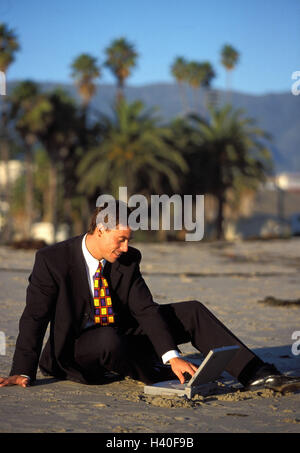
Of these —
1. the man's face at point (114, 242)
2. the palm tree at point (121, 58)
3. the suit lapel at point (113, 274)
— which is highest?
the palm tree at point (121, 58)

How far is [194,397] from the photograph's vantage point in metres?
5.02

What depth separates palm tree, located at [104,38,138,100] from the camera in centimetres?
5122

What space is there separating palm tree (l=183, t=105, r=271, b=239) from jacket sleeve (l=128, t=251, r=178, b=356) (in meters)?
36.3

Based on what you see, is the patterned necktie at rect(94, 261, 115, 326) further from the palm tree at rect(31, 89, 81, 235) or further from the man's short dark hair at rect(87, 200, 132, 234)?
the palm tree at rect(31, 89, 81, 235)

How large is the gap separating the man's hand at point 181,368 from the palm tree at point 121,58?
155 ft

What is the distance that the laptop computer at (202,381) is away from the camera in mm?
4887

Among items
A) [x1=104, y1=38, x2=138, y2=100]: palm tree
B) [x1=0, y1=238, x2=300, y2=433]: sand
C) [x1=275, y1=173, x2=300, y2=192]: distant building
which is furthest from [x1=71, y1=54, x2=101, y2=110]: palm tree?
[x1=275, y1=173, x2=300, y2=192]: distant building

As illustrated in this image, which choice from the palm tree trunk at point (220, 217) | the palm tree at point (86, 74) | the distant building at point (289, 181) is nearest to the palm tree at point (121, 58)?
the palm tree at point (86, 74)

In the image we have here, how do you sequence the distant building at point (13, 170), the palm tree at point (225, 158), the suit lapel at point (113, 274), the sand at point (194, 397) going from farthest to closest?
the distant building at point (13, 170)
the palm tree at point (225, 158)
the suit lapel at point (113, 274)
the sand at point (194, 397)

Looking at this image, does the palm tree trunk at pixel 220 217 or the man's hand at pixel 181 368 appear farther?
the palm tree trunk at pixel 220 217

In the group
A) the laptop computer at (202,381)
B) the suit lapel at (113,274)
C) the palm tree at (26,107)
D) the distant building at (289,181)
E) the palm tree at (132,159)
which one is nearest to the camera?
the laptop computer at (202,381)

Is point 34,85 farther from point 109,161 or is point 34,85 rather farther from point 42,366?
point 42,366

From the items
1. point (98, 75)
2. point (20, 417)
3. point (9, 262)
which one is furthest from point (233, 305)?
point (98, 75)

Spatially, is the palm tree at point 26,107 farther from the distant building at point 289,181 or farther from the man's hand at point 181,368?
the distant building at point 289,181
